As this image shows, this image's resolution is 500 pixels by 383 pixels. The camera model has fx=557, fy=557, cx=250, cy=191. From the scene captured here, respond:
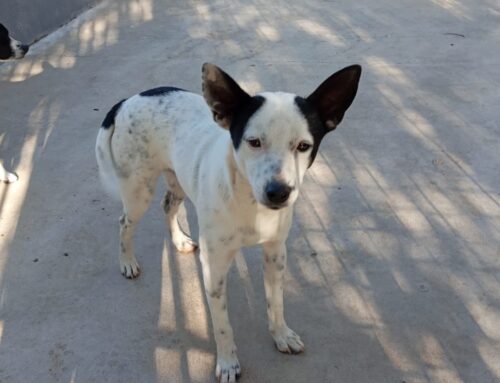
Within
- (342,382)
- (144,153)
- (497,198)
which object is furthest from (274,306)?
(497,198)

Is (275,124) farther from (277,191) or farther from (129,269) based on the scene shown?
(129,269)

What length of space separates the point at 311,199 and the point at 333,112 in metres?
1.75

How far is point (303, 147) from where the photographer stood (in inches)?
85.7

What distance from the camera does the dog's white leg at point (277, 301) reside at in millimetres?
2768

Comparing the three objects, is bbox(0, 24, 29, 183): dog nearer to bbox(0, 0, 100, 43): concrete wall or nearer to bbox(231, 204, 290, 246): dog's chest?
bbox(0, 0, 100, 43): concrete wall

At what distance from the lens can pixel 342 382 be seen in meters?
2.73

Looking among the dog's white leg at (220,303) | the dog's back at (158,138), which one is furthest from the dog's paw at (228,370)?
the dog's back at (158,138)

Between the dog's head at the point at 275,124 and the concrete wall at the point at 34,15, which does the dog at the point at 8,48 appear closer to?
the concrete wall at the point at 34,15

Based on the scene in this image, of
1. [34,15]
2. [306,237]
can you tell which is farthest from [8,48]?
[306,237]

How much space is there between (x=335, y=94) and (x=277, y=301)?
1136 millimetres

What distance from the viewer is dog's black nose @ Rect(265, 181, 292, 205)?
6.77ft

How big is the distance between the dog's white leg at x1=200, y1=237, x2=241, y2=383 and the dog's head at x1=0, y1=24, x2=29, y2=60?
3.41 meters

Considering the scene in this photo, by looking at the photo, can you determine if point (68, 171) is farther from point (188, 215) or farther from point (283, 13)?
point (283, 13)

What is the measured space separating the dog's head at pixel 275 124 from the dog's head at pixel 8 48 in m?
3.47
